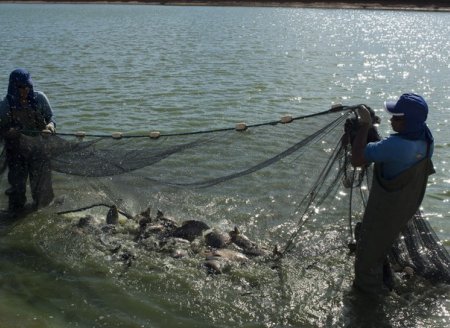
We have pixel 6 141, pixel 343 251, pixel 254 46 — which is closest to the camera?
pixel 343 251

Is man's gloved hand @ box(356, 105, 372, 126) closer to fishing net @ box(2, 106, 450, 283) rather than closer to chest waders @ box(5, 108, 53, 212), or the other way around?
fishing net @ box(2, 106, 450, 283)

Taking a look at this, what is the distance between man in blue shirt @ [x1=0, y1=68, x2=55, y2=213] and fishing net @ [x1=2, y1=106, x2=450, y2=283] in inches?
3.6

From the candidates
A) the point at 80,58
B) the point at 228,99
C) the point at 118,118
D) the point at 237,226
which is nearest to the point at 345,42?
the point at 80,58

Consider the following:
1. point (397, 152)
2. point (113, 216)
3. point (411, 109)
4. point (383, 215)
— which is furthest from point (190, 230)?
point (411, 109)

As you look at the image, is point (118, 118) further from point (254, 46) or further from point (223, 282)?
point (254, 46)

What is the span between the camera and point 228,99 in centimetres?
1570

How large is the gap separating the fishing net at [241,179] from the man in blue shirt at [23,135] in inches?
3.6

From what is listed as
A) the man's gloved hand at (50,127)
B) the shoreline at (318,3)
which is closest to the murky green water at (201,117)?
the man's gloved hand at (50,127)

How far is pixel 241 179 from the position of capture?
7.60 m

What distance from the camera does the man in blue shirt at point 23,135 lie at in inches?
284

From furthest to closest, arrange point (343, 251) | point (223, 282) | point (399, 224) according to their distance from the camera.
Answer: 1. point (343, 251)
2. point (223, 282)
3. point (399, 224)

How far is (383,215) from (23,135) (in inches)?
184

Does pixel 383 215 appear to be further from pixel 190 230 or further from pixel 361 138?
pixel 190 230

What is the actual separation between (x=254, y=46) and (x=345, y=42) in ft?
20.8
